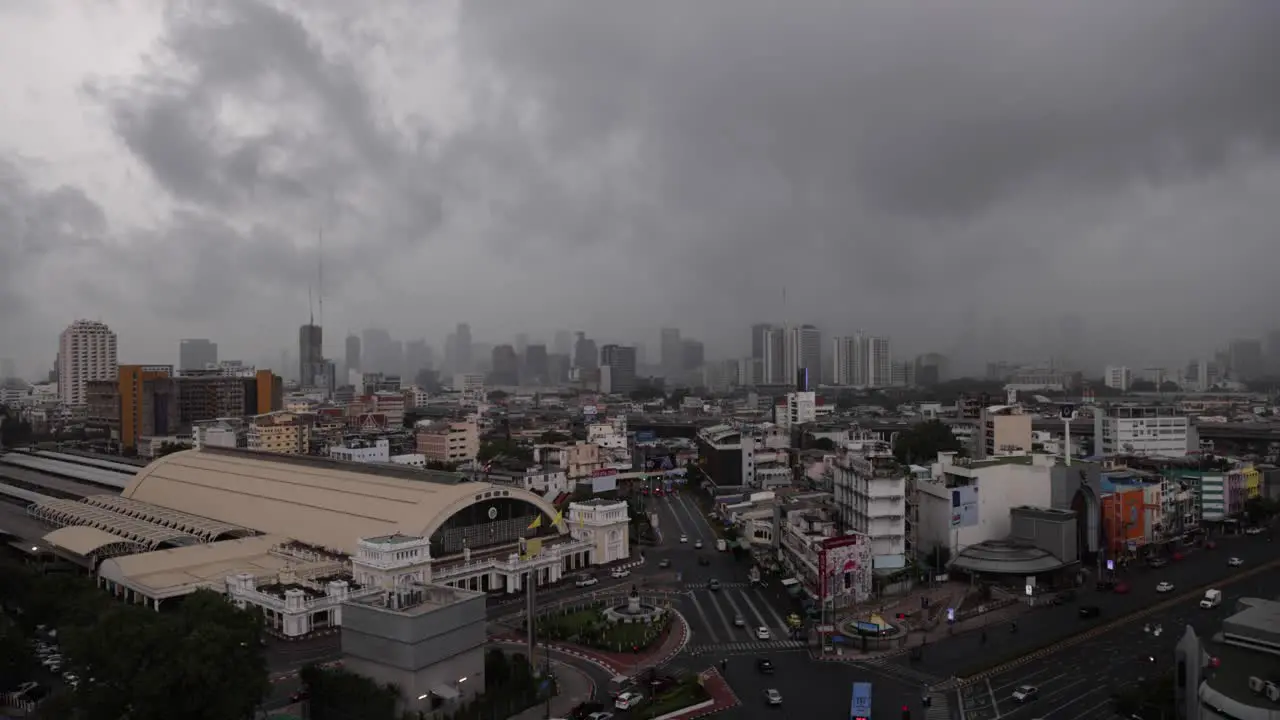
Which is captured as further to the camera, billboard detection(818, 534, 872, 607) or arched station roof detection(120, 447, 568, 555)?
arched station roof detection(120, 447, 568, 555)

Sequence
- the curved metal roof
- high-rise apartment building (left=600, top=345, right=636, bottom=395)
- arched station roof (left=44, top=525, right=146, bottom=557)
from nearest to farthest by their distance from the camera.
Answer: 1. the curved metal roof
2. arched station roof (left=44, top=525, right=146, bottom=557)
3. high-rise apartment building (left=600, top=345, right=636, bottom=395)

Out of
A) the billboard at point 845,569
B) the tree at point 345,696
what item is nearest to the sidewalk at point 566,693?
the tree at point 345,696

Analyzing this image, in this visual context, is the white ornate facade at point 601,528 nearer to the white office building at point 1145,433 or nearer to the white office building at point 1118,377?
the white office building at point 1145,433

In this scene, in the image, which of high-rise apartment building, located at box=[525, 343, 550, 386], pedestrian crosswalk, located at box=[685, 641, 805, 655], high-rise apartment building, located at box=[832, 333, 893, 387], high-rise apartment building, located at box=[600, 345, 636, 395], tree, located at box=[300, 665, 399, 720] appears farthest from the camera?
high-rise apartment building, located at box=[525, 343, 550, 386]

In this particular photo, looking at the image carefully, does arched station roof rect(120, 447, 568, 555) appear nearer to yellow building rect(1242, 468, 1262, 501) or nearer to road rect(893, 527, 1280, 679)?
road rect(893, 527, 1280, 679)

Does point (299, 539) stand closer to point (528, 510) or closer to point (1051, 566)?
point (528, 510)

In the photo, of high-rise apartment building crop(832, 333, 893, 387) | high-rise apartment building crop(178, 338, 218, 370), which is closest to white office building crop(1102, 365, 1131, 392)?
high-rise apartment building crop(832, 333, 893, 387)

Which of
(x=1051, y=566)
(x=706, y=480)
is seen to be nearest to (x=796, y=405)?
(x=706, y=480)
